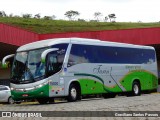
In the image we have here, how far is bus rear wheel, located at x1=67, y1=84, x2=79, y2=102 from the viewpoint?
20266mm

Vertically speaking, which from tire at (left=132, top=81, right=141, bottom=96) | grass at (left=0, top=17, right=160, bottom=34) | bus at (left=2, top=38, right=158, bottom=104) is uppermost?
grass at (left=0, top=17, right=160, bottom=34)

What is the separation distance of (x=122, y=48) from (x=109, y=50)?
1.55m

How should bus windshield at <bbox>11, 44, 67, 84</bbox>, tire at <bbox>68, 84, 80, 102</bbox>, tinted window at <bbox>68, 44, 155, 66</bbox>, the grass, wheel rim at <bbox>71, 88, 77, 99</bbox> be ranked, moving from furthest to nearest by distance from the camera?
the grass, tinted window at <bbox>68, 44, 155, 66</bbox>, wheel rim at <bbox>71, 88, 77, 99</bbox>, tire at <bbox>68, 84, 80, 102</bbox>, bus windshield at <bbox>11, 44, 67, 84</bbox>

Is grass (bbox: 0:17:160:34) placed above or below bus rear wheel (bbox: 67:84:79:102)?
above

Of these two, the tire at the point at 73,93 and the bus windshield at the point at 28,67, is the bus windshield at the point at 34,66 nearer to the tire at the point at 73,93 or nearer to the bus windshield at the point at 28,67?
the bus windshield at the point at 28,67

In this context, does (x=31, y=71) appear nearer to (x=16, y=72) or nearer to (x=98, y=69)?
(x=16, y=72)

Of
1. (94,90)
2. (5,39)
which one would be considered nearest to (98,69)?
(94,90)

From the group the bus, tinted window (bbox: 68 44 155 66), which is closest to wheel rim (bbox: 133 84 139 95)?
the bus

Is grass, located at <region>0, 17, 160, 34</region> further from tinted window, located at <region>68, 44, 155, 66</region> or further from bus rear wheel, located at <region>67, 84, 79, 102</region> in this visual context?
bus rear wheel, located at <region>67, 84, 79, 102</region>

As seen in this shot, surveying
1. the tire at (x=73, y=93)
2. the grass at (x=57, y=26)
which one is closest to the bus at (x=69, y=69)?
the tire at (x=73, y=93)

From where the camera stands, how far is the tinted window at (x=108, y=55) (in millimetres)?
20812

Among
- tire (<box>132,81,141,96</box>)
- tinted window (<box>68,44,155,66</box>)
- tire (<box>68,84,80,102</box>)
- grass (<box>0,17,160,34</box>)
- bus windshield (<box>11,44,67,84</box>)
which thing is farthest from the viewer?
grass (<box>0,17,160,34</box>)

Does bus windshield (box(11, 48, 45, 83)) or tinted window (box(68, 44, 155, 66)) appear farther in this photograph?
tinted window (box(68, 44, 155, 66))

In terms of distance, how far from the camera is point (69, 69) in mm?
20156
